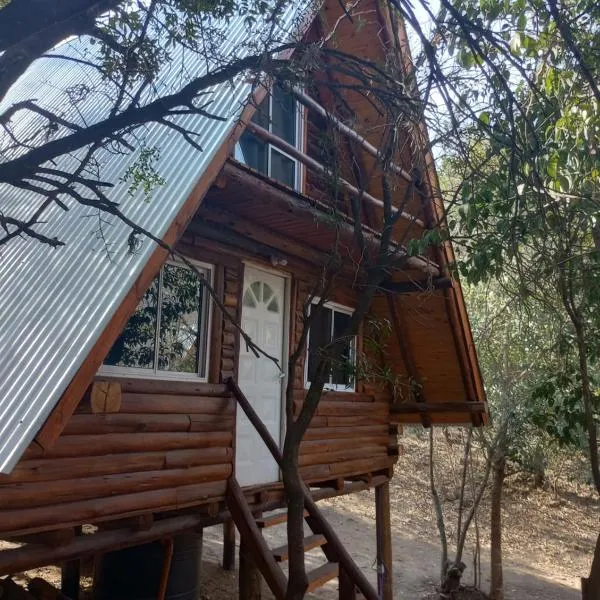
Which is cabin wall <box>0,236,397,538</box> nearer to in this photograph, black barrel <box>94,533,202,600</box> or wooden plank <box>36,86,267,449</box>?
wooden plank <box>36,86,267,449</box>

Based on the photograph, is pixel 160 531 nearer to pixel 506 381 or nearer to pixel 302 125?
pixel 302 125

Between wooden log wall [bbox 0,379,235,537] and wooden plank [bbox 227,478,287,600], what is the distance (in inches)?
6.2

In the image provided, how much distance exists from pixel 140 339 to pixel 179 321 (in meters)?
0.61

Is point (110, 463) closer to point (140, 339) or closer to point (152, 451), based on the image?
point (152, 451)

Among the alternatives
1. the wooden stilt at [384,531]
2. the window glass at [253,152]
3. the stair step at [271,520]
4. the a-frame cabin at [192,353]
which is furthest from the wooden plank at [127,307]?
the wooden stilt at [384,531]

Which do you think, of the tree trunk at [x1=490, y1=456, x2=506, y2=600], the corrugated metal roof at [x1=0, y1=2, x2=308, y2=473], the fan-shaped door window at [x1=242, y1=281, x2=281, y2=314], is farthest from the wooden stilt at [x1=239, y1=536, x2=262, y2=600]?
the tree trunk at [x1=490, y1=456, x2=506, y2=600]

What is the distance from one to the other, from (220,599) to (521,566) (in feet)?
33.8

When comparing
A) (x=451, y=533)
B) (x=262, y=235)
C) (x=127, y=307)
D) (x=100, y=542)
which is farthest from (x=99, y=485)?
(x=451, y=533)

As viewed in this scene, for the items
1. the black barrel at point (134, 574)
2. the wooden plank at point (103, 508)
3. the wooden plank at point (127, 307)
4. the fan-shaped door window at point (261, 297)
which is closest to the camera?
the wooden plank at point (127, 307)

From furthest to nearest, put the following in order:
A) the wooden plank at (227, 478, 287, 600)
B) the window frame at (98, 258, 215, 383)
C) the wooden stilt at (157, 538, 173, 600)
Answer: the wooden stilt at (157, 538, 173, 600) → the window frame at (98, 258, 215, 383) → the wooden plank at (227, 478, 287, 600)

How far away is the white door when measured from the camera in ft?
25.1

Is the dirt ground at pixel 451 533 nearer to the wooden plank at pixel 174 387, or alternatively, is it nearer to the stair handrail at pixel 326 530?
the stair handrail at pixel 326 530

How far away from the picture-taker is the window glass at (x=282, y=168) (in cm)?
867

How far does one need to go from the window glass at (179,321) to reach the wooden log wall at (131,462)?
0.33 m
